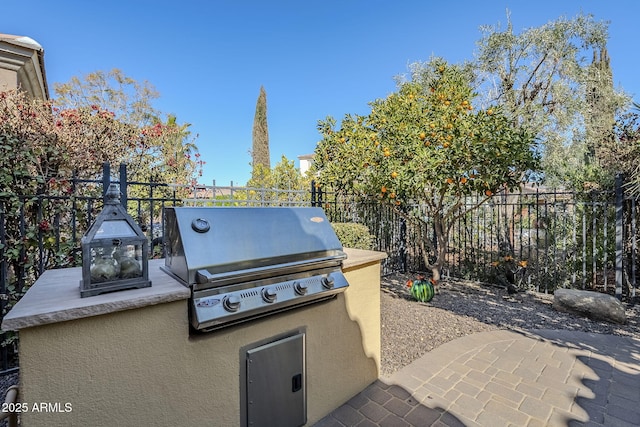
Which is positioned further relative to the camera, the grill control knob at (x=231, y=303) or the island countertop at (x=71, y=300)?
the grill control knob at (x=231, y=303)

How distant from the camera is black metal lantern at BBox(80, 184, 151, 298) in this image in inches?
52.7

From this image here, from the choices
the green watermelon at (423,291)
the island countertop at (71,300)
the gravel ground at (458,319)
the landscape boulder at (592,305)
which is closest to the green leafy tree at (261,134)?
the gravel ground at (458,319)

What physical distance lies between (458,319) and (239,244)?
3.84 meters

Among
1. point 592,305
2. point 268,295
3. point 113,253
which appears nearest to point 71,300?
point 113,253

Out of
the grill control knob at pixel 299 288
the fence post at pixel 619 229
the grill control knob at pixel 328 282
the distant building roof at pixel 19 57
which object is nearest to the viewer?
the grill control knob at pixel 299 288

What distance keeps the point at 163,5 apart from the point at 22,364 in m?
9.24

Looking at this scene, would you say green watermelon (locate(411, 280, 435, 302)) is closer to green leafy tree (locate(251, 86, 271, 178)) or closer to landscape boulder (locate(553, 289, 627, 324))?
landscape boulder (locate(553, 289, 627, 324))

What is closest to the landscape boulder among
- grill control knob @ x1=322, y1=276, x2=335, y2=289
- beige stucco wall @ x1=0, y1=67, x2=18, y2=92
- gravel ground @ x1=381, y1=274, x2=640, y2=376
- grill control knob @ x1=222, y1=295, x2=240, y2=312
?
gravel ground @ x1=381, y1=274, x2=640, y2=376

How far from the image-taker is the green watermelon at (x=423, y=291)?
196 inches

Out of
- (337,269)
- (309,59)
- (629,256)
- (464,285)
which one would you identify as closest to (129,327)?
(337,269)

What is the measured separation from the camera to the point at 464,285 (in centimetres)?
620

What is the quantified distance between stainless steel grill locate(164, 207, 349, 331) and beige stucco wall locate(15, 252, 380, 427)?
13 cm

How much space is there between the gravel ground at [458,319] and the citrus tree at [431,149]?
0.85m

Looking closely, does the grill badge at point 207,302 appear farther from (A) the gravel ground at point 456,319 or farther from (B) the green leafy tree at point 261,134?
(B) the green leafy tree at point 261,134
